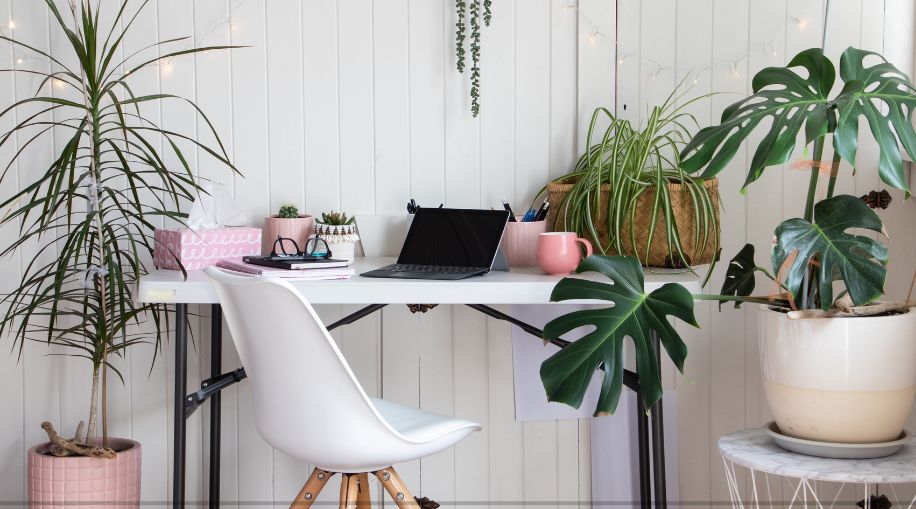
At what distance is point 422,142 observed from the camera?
2.69m

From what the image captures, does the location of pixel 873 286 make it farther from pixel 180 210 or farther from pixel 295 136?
pixel 180 210

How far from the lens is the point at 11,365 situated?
2691mm

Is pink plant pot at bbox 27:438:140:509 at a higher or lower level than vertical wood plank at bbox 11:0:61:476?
lower

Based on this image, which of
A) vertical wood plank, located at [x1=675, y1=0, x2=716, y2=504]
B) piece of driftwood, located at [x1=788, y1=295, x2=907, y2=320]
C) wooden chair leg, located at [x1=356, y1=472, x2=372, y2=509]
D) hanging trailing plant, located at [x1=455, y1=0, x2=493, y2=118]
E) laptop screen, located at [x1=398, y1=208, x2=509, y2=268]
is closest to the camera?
piece of driftwood, located at [x1=788, y1=295, x2=907, y2=320]

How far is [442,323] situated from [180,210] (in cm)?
81

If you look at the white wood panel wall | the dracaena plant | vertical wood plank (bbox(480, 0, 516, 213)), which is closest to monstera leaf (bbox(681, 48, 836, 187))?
the white wood panel wall

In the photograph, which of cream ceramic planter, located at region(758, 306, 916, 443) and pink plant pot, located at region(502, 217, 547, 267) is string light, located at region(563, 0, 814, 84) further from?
cream ceramic planter, located at region(758, 306, 916, 443)

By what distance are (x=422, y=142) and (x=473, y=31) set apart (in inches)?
13.3

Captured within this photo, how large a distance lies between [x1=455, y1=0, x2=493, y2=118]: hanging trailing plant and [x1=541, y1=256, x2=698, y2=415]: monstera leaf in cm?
82

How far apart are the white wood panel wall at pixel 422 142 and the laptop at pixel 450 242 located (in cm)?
23

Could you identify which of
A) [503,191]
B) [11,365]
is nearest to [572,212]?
[503,191]

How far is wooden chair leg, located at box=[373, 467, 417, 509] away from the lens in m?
2.03

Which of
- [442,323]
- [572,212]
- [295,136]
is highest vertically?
[295,136]

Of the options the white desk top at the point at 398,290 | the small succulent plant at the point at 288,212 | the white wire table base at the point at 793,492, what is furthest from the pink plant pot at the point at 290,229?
the white wire table base at the point at 793,492
